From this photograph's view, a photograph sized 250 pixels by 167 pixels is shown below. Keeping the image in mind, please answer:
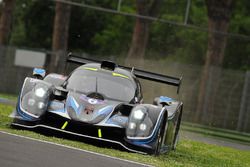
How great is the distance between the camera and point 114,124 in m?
12.2

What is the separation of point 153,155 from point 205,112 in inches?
694

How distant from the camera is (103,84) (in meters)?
13.9

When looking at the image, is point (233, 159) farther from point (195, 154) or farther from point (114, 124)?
point (114, 124)

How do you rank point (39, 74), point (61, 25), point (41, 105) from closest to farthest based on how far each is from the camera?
1. point (41, 105)
2. point (39, 74)
3. point (61, 25)

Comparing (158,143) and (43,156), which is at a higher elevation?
(43,156)

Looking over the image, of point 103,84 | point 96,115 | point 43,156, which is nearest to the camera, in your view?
point 43,156

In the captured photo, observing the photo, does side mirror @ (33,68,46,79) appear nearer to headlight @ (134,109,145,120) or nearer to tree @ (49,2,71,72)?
headlight @ (134,109,145,120)

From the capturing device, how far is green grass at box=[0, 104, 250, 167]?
37.9ft

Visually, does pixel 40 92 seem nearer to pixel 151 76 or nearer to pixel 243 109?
pixel 151 76

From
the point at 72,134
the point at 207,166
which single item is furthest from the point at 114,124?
the point at 207,166

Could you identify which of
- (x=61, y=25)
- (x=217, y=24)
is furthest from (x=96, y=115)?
(x=61, y=25)

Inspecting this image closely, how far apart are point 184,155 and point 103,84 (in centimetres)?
180

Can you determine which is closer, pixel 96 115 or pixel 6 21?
pixel 96 115

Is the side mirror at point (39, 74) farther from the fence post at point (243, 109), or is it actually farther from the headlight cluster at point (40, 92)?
the fence post at point (243, 109)
